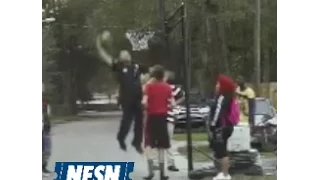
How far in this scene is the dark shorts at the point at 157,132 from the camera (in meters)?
7.32

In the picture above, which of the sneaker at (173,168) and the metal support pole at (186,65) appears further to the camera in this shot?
the sneaker at (173,168)

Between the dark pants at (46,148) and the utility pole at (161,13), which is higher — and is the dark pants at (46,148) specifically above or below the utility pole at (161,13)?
below

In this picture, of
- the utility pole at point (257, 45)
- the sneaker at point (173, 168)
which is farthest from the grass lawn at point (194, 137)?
the utility pole at point (257, 45)

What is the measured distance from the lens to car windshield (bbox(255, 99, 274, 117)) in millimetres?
7262

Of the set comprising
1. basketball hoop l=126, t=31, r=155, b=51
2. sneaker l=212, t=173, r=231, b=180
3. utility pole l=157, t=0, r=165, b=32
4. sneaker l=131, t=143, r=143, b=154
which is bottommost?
sneaker l=212, t=173, r=231, b=180

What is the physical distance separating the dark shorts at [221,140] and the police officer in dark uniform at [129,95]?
28.9 inches

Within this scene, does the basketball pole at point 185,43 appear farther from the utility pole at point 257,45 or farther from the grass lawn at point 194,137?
the utility pole at point 257,45

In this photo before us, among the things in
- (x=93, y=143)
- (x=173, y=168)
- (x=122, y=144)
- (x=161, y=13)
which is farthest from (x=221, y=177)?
(x=161, y=13)

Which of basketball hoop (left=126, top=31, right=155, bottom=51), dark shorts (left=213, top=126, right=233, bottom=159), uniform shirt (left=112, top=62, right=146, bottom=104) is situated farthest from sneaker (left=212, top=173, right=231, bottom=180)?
basketball hoop (left=126, top=31, right=155, bottom=51)

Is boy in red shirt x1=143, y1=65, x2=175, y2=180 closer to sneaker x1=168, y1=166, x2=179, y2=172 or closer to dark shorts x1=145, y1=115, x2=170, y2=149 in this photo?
dark shorts x1=145, y1=115, x2=170, y2=149

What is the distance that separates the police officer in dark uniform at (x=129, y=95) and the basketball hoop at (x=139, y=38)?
11 cm

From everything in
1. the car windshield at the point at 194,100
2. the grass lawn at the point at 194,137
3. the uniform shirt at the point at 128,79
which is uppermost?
the uniform shirt at the point at 128,79

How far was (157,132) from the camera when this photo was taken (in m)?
7.34

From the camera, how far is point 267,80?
23.8 ft
